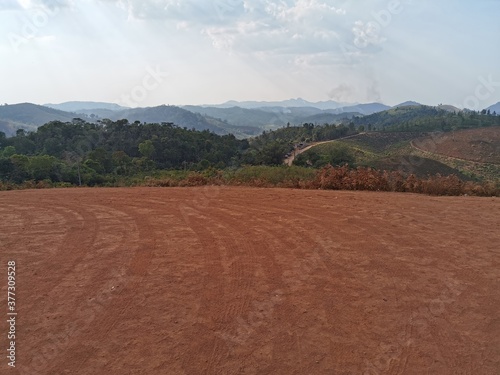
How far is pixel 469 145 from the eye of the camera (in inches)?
1999

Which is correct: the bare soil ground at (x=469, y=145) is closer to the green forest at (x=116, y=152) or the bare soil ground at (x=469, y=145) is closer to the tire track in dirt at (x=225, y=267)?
the green forest at (x=116, y=152)

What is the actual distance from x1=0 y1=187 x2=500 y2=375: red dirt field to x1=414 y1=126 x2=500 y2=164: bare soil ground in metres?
45.0

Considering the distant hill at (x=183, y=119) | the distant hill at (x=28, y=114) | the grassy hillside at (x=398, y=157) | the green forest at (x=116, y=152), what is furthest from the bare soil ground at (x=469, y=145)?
the distant hill at (x=28, y=114)

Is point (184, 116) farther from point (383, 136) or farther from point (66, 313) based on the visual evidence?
point (66, 313)

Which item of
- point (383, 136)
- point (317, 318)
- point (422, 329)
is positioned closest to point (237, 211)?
Result: point (317, 318)

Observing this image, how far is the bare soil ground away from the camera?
1855 inches

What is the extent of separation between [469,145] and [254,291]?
55.2m

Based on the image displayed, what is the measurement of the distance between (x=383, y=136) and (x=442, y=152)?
13.8m

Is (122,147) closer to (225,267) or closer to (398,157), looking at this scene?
(398,157)

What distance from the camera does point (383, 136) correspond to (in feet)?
206

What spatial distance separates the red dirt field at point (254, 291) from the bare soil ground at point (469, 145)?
45.0m

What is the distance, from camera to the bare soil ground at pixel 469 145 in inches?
1855

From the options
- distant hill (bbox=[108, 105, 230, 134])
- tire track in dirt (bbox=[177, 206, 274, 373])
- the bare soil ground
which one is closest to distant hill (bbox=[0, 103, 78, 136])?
distant hill (bbox=[108, 105, 230, 134])

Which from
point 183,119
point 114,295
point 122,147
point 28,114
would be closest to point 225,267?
point 114,295
